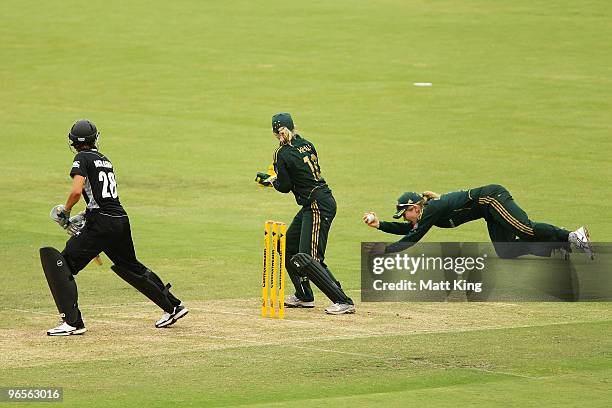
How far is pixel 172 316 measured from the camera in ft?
44.6

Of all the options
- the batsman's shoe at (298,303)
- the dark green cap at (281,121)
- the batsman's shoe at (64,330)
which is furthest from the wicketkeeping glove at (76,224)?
the batsman's shoe at (298,303)

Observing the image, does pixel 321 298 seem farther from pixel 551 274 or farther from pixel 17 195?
pixel 17 195

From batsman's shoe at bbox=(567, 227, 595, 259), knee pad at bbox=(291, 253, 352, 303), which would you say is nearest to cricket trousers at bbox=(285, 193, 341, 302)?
knee pad at bbox=(291, 253, 352, 303)

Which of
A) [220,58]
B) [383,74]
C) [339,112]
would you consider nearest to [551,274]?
[339,112]

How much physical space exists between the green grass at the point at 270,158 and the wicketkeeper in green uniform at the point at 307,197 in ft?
1.27

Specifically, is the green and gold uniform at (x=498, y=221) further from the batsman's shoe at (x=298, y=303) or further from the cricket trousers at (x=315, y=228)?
the batsman's shoe at (x=298, y=303)

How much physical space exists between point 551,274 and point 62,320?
6.00 m

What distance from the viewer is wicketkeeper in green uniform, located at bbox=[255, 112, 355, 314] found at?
14445mm

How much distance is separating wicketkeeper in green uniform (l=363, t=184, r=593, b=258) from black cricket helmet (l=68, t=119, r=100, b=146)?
3.22 m

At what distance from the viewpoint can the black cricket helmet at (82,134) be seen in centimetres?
1318

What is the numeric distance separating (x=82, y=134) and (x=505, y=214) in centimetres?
503

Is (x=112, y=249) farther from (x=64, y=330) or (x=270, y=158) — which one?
(x=270, y=158)

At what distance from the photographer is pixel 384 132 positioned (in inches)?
1248

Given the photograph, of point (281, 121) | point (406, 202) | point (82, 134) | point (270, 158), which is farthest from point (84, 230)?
point (270, 158)
